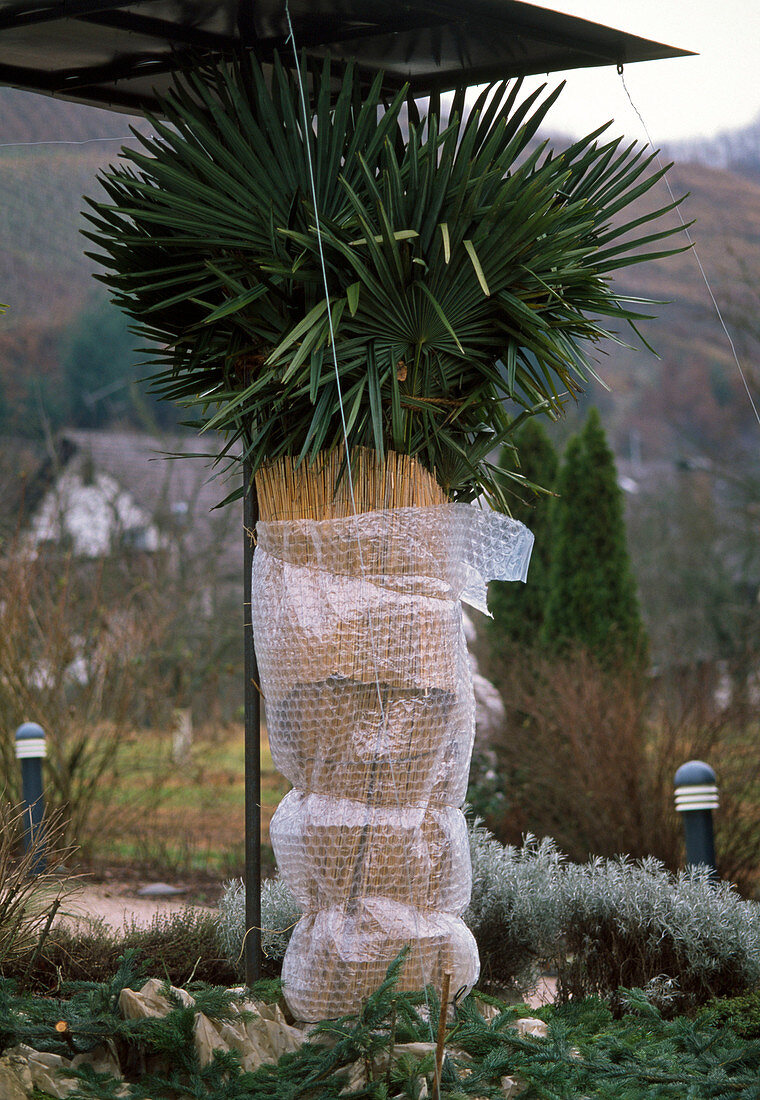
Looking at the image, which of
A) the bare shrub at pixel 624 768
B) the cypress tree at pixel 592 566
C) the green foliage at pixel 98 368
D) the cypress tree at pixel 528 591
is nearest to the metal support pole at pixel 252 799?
the bare shrub at pixel 624 768

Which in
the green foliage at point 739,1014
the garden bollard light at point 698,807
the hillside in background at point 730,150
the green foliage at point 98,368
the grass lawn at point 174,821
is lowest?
the grass lawn at point 174,821

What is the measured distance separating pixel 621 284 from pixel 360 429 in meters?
26.3

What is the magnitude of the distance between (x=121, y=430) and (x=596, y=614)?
13672 mm

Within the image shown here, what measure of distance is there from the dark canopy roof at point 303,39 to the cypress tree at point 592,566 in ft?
17.1

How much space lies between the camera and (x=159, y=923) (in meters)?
4.78

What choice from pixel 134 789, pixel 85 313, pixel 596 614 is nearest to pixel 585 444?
pixel 596 614

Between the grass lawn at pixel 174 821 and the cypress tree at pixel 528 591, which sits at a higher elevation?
the cypress tree at pixel 528 591

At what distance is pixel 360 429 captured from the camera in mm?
3189

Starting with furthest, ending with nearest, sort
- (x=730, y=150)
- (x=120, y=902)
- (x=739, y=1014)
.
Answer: (x=730, y=150) < (x=120, y=902) < (x=739, y=1014)

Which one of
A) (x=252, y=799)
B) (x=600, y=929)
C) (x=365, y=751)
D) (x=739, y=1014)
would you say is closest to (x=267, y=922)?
(x=252, y=799)

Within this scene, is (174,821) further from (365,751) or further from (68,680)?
(365,751)

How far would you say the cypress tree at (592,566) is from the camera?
8.52 m

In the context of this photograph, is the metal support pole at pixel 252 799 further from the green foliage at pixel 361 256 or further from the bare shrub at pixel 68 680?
the bare shrub at pixel 68 680

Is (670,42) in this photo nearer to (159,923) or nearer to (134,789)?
(159,923)
